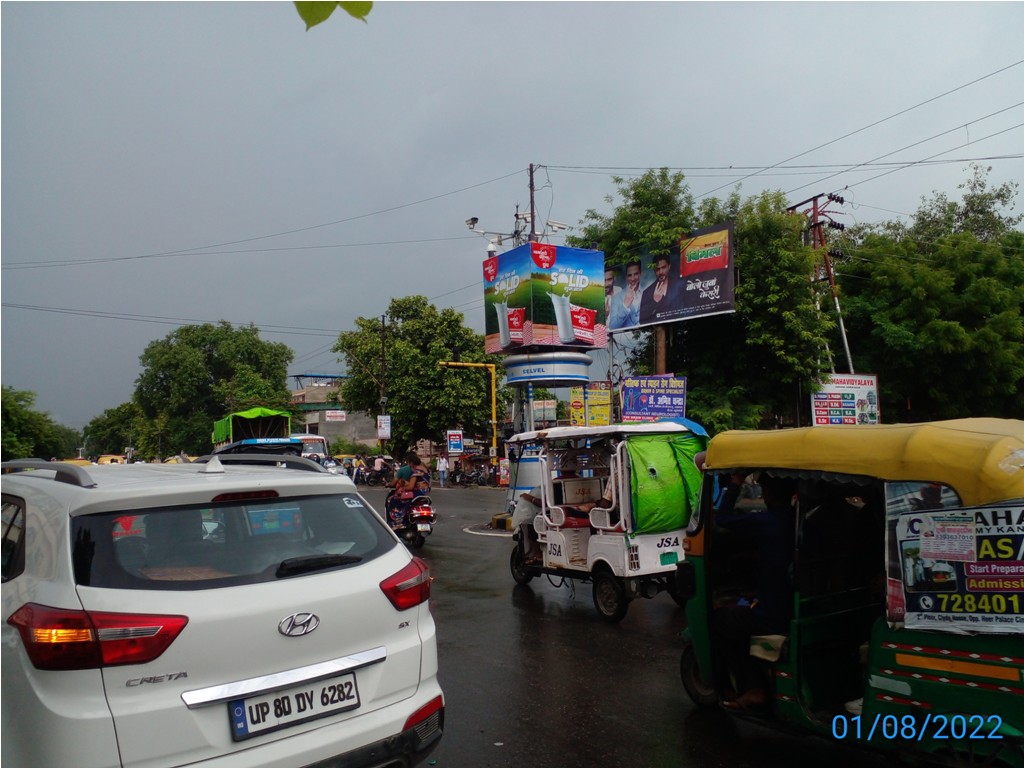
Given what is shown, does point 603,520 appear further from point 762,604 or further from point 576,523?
point 762,604

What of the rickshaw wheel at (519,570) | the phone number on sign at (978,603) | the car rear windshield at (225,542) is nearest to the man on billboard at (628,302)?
the rickshaw wheel at (519,570)

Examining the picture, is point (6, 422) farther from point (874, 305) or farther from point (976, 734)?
point (874, 305)

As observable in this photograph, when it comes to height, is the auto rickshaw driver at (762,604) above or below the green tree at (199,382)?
below

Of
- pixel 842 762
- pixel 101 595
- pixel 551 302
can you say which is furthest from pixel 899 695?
pixel 551 302

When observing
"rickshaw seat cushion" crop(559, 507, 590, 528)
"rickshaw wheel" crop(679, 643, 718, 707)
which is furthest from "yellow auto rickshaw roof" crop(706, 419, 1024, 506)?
"rickshaw seat cushion" crop(559, 507, 590, 528)

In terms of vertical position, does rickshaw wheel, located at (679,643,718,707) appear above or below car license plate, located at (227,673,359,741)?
below

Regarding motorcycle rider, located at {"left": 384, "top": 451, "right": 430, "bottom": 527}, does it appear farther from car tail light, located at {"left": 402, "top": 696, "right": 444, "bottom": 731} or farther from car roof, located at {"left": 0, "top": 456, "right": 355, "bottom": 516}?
car tail light, located at {"left": 402, "top": 696, "right": 444, "bottom": 731}

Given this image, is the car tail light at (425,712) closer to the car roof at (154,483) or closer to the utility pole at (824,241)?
the car roof at (154,483)

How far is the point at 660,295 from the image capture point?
25000 mm

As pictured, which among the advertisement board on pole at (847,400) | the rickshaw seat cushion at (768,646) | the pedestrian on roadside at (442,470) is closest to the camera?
the rickshaw seat cushion at (768,646)

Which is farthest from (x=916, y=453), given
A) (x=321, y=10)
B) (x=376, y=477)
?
(x=376, y=477)

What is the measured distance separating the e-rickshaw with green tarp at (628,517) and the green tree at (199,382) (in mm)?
56098

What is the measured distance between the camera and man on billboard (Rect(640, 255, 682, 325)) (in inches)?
963

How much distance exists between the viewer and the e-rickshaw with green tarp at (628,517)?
7301 mm
